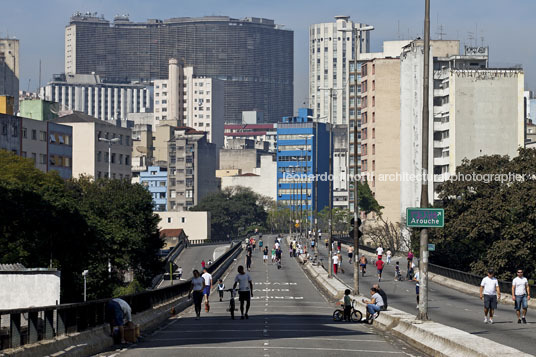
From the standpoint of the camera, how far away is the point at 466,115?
441ft

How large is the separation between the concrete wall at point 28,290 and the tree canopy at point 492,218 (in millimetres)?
45820

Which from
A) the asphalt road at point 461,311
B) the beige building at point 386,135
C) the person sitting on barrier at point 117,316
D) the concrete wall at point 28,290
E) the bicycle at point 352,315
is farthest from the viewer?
the beige building at point 386,135

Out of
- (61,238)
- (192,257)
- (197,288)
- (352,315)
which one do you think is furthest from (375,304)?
(192,257)

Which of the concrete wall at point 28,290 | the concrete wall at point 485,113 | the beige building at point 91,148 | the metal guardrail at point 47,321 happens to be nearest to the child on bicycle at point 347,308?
the metal guardrail at point 47,321

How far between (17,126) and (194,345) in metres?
115

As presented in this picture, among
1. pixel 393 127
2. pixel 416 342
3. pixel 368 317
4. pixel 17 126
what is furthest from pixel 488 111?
pixel 416 342

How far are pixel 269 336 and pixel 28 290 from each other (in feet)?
28.0

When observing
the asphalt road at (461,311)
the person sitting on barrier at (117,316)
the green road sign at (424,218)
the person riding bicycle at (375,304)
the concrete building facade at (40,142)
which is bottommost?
the asphalt road at (461,311)

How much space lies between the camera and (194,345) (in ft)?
81.8

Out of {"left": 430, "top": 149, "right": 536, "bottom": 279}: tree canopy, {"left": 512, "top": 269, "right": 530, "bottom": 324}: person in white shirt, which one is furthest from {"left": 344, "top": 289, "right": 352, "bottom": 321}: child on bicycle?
{"left": 430, "top": 149, "right": 536, "bottom": 279}: tree canopy

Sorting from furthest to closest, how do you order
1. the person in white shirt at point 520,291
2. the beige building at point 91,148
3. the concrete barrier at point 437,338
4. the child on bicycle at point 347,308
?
1. the beige building at point 91,148
2. the child on bicycle at point 347,308
3. the person in white shirt at point 520,291
4. the concrete barrier at point 437,338

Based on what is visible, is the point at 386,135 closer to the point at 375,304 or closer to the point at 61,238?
the point at 61,238

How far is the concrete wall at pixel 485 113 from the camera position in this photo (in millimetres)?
132250

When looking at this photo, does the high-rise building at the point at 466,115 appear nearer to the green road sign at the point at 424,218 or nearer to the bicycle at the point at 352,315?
the bicycle at the point at 352,315
